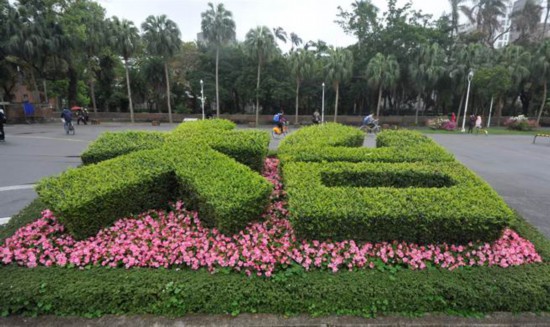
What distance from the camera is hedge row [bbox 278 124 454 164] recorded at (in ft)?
16.4

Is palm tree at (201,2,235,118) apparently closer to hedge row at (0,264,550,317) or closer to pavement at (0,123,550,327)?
pavement at (0,123,550,327)

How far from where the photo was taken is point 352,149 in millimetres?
5359

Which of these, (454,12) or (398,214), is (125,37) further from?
(454,12)

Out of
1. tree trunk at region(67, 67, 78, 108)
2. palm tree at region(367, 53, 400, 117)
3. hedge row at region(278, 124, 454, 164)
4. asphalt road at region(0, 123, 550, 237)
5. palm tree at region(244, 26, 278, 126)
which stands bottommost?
asphalt road at region(0, 123, 550, 237)

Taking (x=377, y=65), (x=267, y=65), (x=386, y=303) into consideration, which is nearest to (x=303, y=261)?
(x=386, y=303)

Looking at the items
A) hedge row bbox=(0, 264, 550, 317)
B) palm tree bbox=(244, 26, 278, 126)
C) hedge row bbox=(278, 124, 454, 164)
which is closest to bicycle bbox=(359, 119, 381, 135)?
palm tree bbox=(244, 26, 278, 126)

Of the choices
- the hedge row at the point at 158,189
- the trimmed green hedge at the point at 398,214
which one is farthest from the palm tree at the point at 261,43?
the trimmed green hedge at the point at 398,214

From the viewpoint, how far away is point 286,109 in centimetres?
3569

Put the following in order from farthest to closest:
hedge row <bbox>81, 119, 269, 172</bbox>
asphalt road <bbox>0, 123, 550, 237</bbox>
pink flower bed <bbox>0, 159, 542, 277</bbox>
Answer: asphalt road <bbox>0, 123, 550, 237</bbox>
hedge row <bbox>81, 119, 269, 172</bbox>
pink flower bed <bbox>0, 159, 542, 277</bbox>

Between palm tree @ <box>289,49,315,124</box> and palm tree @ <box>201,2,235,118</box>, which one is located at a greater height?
palm tree @ <box>201,2,235,118</box>

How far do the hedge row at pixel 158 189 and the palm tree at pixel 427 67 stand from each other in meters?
28.2

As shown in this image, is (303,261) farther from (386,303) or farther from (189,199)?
(189,199)

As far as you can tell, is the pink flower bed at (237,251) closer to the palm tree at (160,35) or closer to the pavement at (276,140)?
the pavement at (276,140)

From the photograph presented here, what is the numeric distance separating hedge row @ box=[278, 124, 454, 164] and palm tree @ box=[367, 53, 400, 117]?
22.7 m
